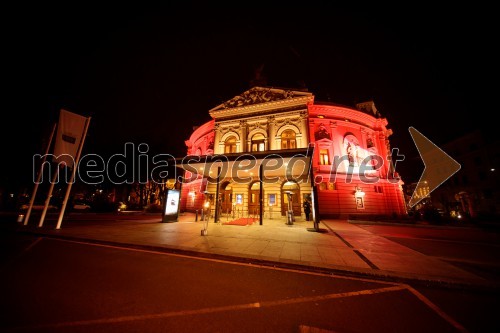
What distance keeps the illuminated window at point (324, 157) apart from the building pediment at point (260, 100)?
21.1 ft

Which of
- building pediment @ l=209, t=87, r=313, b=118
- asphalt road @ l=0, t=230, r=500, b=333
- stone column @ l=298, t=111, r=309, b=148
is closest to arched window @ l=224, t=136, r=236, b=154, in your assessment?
building pediment @ l=209, t=87, r=313, b=118

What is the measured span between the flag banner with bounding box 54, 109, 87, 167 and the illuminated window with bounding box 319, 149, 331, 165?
22249 mm

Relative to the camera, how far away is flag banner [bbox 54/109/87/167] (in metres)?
12.0

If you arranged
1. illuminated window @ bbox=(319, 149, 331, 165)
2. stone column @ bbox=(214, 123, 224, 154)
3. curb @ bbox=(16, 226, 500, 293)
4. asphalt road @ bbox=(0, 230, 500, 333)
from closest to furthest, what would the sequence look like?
asphalt road @ bbox=(0, 230, 500, 333) < curb @ bbox=(16, 226, 500, 293) < illuminated window @ bbox=(319, 149, 331, 165) < stone column @ bbox=(214, 123, 224, 154)

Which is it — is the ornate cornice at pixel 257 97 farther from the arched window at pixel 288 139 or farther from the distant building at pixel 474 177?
the distant building at pixel 474 177

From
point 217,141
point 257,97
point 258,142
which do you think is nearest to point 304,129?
point 258,142

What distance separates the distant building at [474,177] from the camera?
105ft

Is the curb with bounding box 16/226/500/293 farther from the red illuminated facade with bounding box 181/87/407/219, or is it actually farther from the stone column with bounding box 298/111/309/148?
the stone column with bounding box 298/111/309/148

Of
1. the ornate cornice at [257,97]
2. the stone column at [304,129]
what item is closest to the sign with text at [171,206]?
the stone column at [304,129]

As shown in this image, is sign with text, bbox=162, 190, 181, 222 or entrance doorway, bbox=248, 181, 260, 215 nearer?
sign with text, bbox=162, 190, 181, 222

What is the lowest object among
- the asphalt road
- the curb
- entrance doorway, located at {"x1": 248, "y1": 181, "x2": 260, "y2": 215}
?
the asphalt road

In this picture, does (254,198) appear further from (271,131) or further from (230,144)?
(271,131)

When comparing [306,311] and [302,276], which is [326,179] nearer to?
[302,276]

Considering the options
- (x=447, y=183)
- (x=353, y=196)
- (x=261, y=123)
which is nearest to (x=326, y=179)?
(x=353, y=196)
